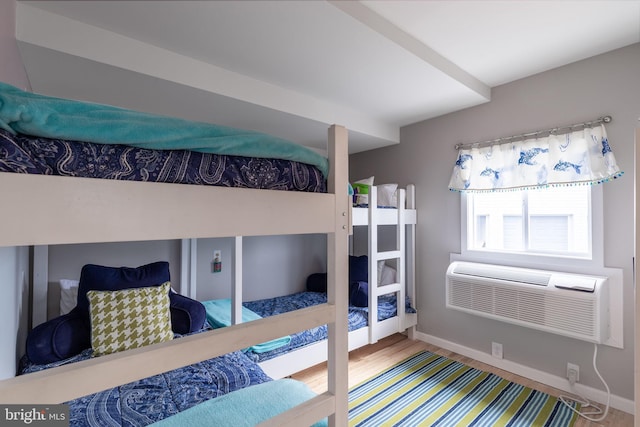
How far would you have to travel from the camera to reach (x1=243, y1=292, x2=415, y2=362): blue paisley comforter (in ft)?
6.67

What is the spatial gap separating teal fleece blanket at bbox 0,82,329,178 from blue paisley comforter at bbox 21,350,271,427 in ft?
3.72

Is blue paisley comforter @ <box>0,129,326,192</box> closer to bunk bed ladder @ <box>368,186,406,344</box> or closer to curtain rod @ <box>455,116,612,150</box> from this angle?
bunk bed ladder @ <box>368,186,406,344</box>

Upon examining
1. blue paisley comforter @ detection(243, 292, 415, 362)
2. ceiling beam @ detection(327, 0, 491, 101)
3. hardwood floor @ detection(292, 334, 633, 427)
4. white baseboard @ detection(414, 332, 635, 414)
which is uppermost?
ceiling beam @ detection(327, 0, 491, 101)

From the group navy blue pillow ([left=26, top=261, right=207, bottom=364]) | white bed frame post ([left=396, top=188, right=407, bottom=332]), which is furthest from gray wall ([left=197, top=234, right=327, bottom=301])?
white bed frame post ([left=396, top=188, right=407, bottom=332])

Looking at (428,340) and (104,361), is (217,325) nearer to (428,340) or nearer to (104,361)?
(104,361)

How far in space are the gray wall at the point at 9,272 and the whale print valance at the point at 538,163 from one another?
2963mm

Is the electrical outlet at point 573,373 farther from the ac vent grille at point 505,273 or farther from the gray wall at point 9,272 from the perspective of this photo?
the gray wall at point 9,272

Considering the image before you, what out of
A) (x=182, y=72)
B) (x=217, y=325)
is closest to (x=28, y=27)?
(x=182, y=72)

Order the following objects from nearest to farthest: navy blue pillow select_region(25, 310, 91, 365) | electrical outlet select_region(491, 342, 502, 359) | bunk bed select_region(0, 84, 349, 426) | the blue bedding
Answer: bunk bed select_region(0, 84, 349, 426), the blue bedding, navy blue pillow select_region(25, 310, 91, 365), electrical outlet select_region(491, 342, 502, 359)

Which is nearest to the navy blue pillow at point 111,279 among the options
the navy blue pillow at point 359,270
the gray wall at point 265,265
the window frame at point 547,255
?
the gray wall at point 265,265

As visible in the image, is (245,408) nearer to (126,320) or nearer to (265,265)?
(126,320)

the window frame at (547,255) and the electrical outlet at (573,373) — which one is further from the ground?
the window frame at (547,255)

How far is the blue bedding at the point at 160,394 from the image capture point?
46.1 inches

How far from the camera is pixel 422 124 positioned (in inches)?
120
